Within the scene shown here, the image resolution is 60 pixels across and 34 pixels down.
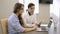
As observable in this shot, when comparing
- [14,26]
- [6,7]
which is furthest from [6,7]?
[14,26]

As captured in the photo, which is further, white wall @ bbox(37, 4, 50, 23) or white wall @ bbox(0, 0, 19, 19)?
white wall @ bbox(0, 0, 19, 19)

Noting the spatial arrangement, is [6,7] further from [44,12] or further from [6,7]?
[44,12]

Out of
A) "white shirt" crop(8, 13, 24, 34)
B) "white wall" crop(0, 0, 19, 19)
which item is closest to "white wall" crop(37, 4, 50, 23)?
"white wall" crop(0, 0, 19, 19)

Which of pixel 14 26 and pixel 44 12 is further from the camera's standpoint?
pixel 44 12

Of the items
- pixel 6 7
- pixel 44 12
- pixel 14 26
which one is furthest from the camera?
pixel 6 7

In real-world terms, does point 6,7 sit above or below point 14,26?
above

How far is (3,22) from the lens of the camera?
2.25m

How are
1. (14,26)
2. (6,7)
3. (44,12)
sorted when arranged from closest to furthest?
(14,26) < (44,12) < (6,7)

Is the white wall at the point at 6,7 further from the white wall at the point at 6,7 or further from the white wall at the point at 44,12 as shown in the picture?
the white wall at the point at 44,12

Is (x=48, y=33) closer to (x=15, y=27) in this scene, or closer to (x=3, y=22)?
(x=15, y=27)

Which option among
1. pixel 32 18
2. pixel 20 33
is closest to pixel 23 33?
pixel 20 33

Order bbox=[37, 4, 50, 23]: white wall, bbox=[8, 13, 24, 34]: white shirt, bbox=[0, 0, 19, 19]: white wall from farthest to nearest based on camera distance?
bbox=[0, 0, 19, 19]: white wall, bbox=[37, 4, 50, 23]: white wall, bbox=[8, 13, 24, 34]: white shirt

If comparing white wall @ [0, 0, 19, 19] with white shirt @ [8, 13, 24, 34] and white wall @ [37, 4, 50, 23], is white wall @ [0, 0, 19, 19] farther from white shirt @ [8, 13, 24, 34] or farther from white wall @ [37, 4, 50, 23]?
white shirt @ [8, 13, 24, 34]

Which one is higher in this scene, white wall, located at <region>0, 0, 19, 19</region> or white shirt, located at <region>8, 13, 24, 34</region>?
white wall, located at <region>0, 0, 19, 19</region>
